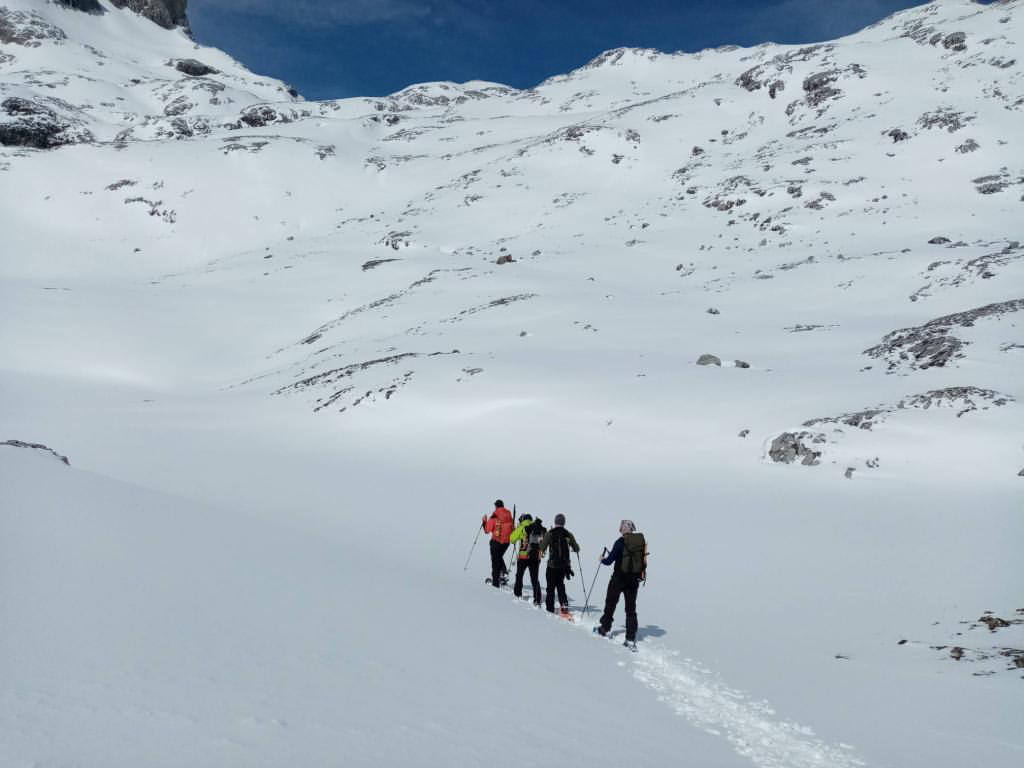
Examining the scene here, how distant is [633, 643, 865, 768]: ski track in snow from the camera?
19.0 ft

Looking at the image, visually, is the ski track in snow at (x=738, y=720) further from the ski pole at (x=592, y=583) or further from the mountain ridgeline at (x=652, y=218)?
the mountain ridgeline at (x=652, y=218)

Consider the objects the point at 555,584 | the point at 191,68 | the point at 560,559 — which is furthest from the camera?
the point at 191,68

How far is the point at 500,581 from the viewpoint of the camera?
12.7 meters

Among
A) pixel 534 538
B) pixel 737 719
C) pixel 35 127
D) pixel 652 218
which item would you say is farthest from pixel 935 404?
pixel 35 127

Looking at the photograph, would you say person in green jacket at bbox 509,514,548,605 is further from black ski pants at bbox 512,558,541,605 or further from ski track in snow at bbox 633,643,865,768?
ski track in snow at bbox 633,643,865,768

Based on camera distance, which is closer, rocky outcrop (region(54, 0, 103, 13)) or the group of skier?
the group of skier

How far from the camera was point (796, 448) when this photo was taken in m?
19.0

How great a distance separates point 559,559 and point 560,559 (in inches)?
0.6

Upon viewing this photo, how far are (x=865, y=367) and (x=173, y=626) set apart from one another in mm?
24503

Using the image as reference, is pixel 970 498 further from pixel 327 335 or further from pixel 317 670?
pixel 327 335

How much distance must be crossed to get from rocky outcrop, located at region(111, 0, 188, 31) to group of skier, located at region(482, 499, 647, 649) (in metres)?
202

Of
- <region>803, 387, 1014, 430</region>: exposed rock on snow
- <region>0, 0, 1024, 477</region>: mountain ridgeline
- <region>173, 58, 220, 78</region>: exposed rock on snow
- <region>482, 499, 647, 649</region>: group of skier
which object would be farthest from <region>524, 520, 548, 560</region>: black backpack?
<region>173, 58, 220, 78</region>: exposed rock on snow

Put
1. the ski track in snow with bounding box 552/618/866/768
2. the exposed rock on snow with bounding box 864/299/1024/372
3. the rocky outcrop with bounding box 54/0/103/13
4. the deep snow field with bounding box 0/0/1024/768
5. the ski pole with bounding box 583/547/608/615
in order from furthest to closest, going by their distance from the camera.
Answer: the rocky outcrop with bounding box 54/0/103/13
the exposed rock on snow with bounding box 864/299/1024/372
the ski pole with bounding box 583/547/608/615
the ski track in snow with bounding box 552/618/866/768
the deep snow field with bounding box 0/0/1024/768

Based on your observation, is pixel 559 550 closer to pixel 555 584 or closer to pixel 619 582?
pixel 555 584
